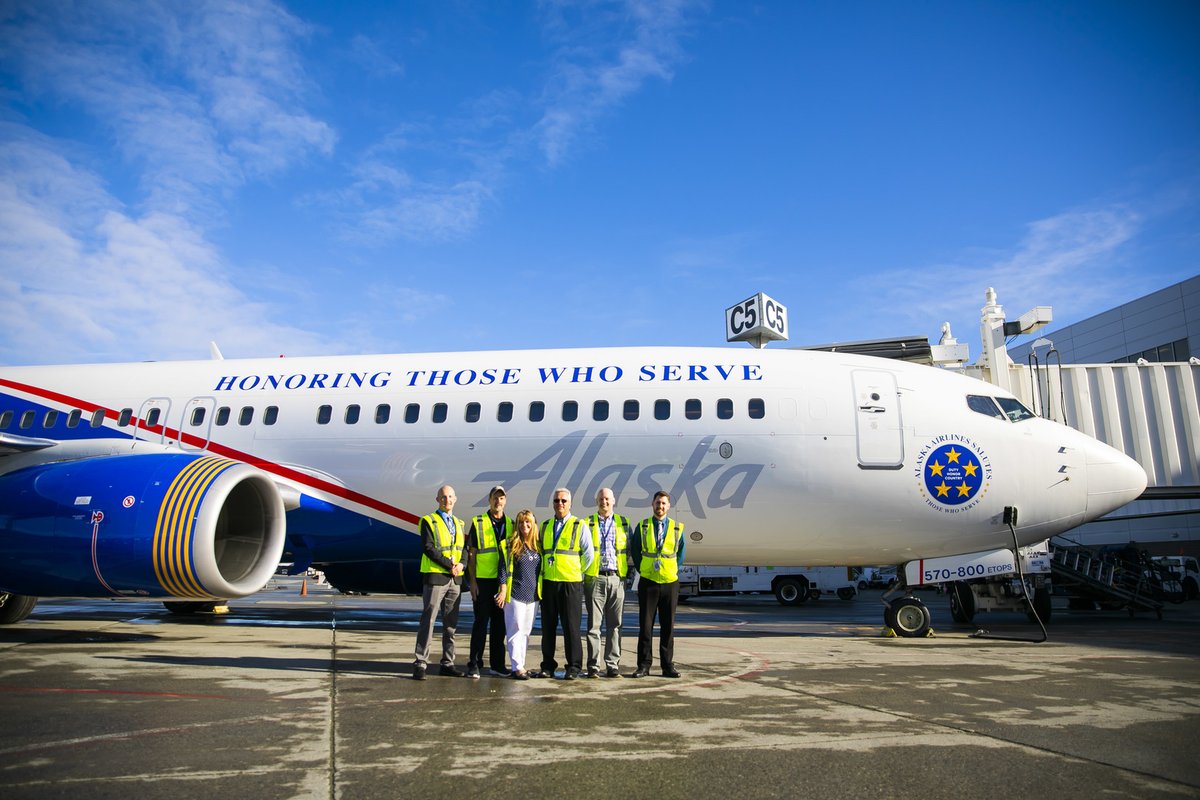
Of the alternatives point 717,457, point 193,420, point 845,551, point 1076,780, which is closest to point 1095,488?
point 845,551

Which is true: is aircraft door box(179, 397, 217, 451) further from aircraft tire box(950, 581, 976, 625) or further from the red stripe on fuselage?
aircraft tire box(950, 581, 976, 625)

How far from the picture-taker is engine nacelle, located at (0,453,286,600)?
31.0ft

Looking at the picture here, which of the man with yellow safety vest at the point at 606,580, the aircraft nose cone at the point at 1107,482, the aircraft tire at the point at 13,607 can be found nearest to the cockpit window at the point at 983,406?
the aircraft nose cone at the point at 1107,482

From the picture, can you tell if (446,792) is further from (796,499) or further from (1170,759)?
(796,499)

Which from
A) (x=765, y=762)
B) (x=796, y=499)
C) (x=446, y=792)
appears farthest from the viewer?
(x=796, y=499)

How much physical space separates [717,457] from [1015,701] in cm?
558

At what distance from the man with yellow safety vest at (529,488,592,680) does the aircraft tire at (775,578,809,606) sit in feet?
64.6

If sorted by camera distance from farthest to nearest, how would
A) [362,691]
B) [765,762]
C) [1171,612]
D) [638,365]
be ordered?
[1171,612] → [638,365] → [362,691] → [765,762]

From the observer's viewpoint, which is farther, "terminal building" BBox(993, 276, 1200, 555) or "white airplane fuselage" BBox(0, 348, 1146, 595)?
"terminal building" BBox(993, 276, 1200, 555)

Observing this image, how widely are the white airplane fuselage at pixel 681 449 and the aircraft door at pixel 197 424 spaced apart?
32 mm

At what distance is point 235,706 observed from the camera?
19.5ft

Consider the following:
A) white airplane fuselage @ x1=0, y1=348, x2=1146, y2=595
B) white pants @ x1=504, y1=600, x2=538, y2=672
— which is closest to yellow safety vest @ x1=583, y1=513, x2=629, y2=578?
white pants @ x1=504, y1=600, x2=538, y2=672

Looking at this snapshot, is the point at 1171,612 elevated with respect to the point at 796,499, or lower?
lower

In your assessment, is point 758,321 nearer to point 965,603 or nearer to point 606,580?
point 965,603
